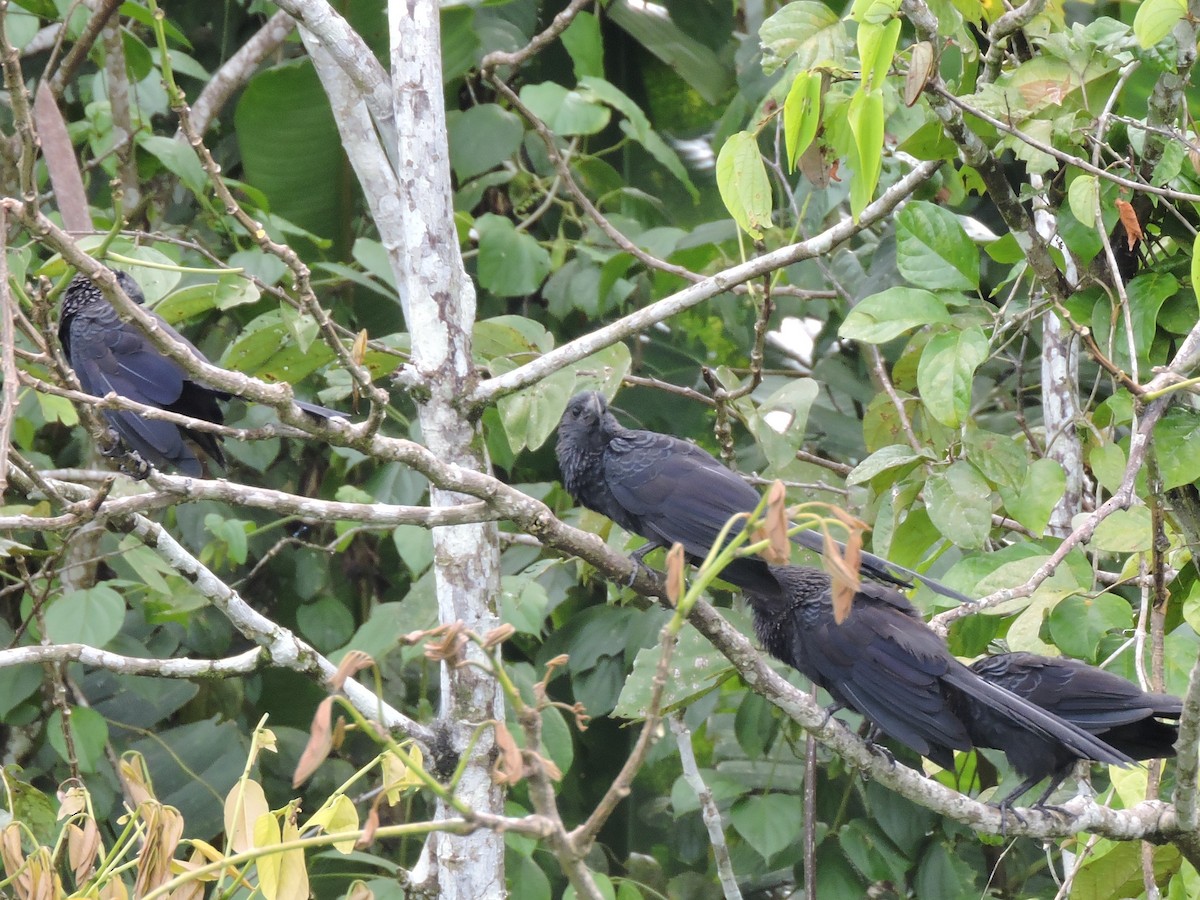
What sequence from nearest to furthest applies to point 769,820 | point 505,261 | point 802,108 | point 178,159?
point 802,108
point 769,820
point 178,159
point 505,261

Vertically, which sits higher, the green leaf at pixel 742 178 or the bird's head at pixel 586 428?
the green leaf at pixel 742 178

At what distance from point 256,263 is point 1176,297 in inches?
111

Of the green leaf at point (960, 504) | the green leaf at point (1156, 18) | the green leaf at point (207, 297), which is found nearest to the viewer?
the green leaf at point (1156, 18)

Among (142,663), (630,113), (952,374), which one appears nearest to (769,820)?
(952,374)

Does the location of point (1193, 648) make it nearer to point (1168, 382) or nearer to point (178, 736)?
point (1168, 382)

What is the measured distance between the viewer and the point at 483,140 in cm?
439

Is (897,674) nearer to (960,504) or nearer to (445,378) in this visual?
(960,504)

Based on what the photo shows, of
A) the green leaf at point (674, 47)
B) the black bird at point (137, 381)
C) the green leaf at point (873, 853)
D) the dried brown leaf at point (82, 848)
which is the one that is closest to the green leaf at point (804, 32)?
the black bird at point (137, 381)

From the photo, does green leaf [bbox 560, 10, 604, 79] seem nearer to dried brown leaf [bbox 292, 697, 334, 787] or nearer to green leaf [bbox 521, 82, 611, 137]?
green leaf [bbox 521, 82, 611, 137]

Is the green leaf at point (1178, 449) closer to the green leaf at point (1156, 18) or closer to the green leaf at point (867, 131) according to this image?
the green leaf at point (1156, 18)

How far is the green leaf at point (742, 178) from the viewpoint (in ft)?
7.73

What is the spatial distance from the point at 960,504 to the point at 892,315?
440 millimetres

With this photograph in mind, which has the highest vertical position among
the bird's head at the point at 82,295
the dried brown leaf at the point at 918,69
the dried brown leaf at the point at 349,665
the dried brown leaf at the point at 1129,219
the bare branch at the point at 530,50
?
the dried brown leaf at the point at 918,69

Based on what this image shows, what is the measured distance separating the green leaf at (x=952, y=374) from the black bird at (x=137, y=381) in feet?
5.58
